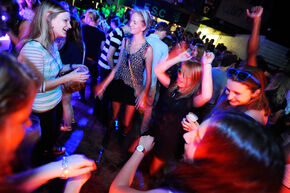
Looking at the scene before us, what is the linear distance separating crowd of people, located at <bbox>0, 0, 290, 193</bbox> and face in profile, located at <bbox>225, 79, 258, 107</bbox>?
0.03 ft

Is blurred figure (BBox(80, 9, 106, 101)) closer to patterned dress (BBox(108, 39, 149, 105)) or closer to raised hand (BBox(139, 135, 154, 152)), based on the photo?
patterned dress (BBox(108, 39, 149, 105))

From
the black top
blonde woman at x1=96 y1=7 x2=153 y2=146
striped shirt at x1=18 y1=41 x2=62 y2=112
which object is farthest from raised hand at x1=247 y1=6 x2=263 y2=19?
the black top

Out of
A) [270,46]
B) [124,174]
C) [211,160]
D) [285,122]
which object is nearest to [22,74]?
[124,174]

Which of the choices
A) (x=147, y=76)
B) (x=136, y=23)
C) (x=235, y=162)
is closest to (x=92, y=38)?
(x=136, y=23)

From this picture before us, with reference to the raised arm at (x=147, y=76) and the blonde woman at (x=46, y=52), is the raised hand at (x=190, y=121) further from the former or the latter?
the blonde woman at (x=46, y=52)

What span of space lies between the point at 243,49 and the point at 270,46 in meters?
1.90

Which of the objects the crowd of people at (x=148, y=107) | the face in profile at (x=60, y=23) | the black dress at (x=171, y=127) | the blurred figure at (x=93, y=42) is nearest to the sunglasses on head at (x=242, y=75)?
the crowd of people at (x=148, y=107)

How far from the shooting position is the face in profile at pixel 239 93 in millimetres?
1836

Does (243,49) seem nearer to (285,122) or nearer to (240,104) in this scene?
(285,122)

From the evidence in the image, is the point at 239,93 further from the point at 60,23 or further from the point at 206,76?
the point at 60,23

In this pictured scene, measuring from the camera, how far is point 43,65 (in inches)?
62.9

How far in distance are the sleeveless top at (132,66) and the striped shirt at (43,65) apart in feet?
3.11

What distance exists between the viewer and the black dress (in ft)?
6.49

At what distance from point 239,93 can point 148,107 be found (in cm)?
170
